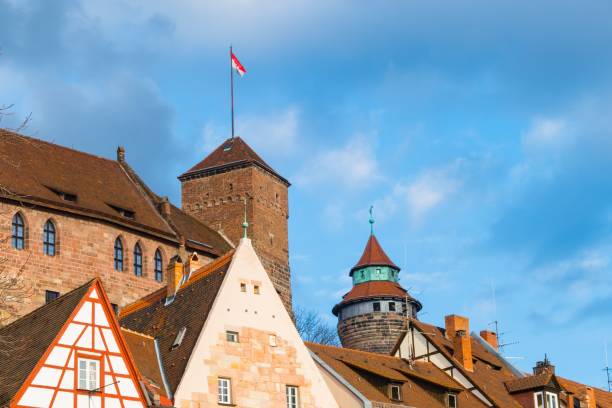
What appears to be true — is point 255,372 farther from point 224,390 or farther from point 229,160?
point 229,160

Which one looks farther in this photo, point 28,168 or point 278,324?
point 28,168

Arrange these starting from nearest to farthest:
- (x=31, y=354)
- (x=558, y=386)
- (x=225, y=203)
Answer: (x=31, y=354) → (x=558, y=386) → (x=225, y=203)

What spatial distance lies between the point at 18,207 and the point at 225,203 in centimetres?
1643

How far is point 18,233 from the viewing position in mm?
52000

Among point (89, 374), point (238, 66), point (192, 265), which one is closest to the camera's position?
point (89, 374)

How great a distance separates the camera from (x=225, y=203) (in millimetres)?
66625

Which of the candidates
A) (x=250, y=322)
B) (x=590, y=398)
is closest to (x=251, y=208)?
(x=590, y=398)

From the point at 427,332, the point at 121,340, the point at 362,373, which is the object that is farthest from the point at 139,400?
the point at 427,332

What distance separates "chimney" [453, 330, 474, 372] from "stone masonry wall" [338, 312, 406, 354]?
23880mm

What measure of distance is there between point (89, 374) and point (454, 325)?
22.9 m

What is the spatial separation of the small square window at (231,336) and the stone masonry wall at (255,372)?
0.11 m

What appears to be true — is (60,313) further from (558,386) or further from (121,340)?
(558,386)

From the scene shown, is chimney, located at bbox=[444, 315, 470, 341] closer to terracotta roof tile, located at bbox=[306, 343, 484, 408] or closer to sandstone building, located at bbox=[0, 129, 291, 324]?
terracotta roof tile, located at bbox=[306, 343, 484, 408]

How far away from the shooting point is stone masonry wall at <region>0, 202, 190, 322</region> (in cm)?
5166
